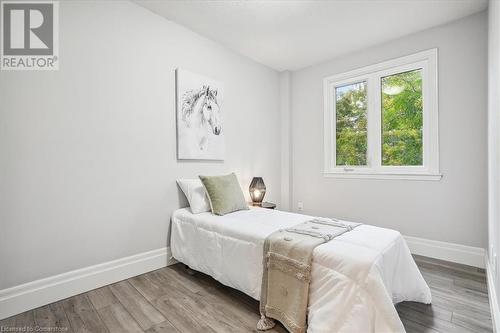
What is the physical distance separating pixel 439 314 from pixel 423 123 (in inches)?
81.6

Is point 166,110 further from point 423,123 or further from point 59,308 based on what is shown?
point 423,123

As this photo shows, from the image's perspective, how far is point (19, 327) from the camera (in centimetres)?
161

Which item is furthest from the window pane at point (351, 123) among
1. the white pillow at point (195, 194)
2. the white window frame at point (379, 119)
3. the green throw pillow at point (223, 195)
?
the white pillow at point (195, 194)

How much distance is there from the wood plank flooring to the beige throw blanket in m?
0.14

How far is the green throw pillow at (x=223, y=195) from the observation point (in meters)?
2.46

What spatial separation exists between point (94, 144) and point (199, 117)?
1.14 meters

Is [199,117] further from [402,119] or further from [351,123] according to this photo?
[402,119]

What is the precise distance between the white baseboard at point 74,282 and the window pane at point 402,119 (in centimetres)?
303

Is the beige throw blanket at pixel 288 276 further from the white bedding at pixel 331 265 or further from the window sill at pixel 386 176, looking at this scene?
the window sill at pixel 386 176

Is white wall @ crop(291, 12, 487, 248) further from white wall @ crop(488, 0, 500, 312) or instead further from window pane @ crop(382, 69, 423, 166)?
white wall @ crop(488, 0, 500, 312)

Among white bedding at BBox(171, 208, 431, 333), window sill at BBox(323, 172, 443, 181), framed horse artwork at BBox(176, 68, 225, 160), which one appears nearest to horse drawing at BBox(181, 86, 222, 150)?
framed horse artwork at BBox(176, 68, 225, 160)

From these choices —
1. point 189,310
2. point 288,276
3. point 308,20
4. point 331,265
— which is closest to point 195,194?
point 189,310

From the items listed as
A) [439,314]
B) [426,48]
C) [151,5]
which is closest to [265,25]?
A: [151,5]

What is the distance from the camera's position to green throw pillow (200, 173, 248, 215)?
2457mm
